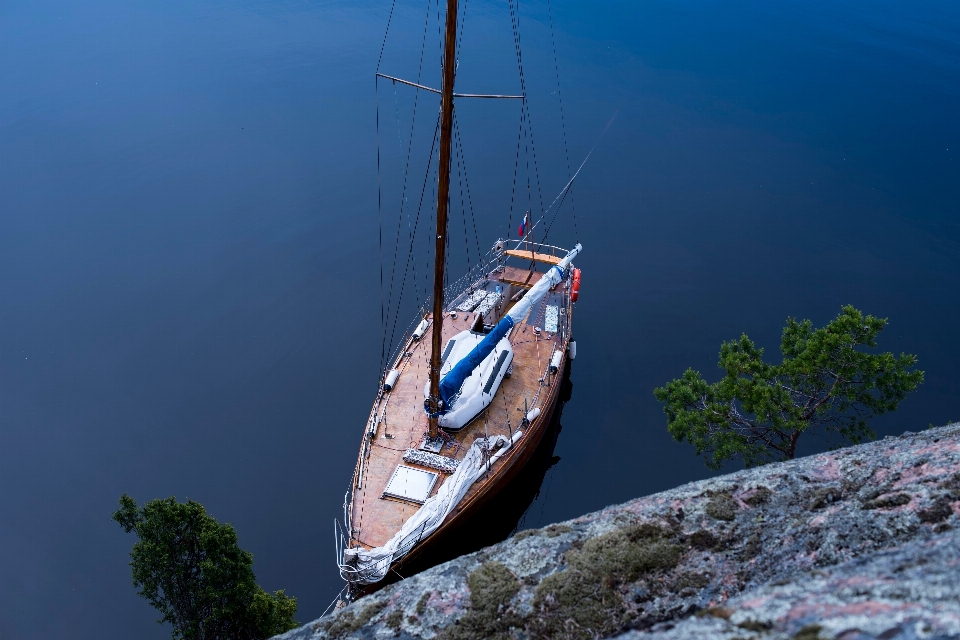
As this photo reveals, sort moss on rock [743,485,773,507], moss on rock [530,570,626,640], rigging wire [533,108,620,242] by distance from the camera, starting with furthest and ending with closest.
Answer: rigging wire [533,108,620,242] < moss on rock [743,485,773,507] < moss on rock [530,570,626,640]

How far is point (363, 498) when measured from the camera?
19375 mm

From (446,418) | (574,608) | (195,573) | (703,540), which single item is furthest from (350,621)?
(446,418)

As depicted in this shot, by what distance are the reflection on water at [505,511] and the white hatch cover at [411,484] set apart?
130 centimetres

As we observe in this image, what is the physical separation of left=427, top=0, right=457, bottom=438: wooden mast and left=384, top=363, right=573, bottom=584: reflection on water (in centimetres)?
294

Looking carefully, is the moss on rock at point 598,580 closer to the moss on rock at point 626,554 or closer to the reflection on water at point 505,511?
the moss on rock at point 626,554

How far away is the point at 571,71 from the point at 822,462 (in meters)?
→ 44.5

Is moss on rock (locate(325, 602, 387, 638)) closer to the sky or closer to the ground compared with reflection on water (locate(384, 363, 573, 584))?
closer to the sky

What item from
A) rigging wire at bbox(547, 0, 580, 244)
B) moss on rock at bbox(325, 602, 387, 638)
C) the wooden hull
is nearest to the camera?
moss on rock at bbox(325, 602, 387, 638)

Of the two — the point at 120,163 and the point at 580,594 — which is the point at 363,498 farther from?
the point at 120,163

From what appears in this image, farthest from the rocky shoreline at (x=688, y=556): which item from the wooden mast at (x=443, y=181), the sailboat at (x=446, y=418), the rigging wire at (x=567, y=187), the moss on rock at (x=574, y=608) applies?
the rigging wire at (x=567, y=187)

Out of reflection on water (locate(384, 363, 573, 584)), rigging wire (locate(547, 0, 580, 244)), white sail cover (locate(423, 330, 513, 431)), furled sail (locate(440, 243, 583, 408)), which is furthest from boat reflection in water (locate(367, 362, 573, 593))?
rigging wire (locate(547, 0, 580, 244))

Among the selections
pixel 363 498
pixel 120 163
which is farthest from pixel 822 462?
pixel 120 163

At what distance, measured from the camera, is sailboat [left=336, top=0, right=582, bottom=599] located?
59.8 ft

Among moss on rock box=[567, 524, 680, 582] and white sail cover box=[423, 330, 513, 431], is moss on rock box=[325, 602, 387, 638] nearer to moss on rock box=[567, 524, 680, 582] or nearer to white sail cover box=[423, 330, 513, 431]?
moss on rock box=[567, 524, 680, 582]
